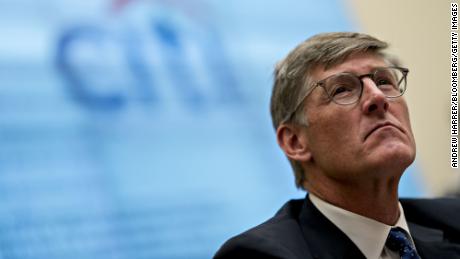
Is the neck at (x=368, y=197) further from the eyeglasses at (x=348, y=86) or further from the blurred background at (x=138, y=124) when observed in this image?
the blurred background at (x=138, y=124)

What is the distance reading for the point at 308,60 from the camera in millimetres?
1700

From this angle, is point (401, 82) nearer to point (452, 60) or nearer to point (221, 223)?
point (221, 223)

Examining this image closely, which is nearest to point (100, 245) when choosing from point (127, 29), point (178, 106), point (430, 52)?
point (178, 106)

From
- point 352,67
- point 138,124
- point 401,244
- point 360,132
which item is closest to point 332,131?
point 360,132

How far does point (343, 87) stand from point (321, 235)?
37 centimetres

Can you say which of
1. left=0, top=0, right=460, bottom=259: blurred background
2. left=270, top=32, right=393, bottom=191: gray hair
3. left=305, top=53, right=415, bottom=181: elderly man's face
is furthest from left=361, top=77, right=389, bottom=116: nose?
left=0, top=0, right=460, bottom=259: blurred background

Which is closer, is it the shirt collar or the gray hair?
the shirt collar

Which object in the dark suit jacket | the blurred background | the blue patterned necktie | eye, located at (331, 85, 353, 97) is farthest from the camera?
the blurred background

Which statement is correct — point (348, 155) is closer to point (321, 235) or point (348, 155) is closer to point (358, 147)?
point (358, 147)

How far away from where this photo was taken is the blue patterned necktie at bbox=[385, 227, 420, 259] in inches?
61.0

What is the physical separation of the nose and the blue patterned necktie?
0.96 feet

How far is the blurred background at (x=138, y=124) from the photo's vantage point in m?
2.27

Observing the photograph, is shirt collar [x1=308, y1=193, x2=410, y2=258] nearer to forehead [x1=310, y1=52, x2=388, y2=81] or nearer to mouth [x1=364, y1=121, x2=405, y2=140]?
mouth [x1=364, y1=121, x2=405, y2=140]

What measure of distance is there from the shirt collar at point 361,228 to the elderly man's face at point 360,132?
9 cm
